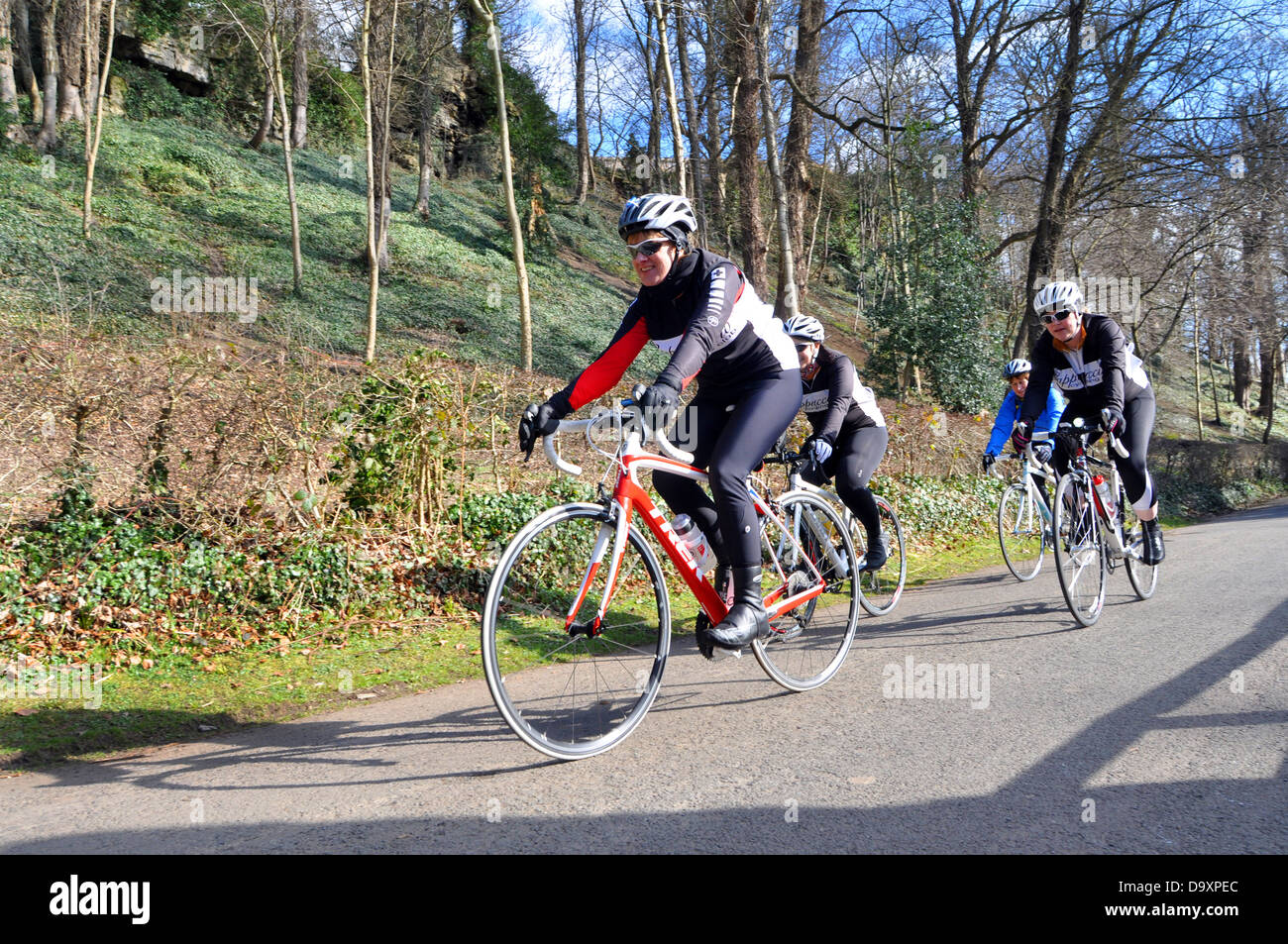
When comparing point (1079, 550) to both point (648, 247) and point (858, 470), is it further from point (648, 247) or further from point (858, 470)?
point (648, 247)

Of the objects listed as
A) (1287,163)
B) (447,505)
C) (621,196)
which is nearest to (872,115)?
(1287,163)

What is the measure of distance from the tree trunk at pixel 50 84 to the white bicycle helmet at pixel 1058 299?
27.6 m

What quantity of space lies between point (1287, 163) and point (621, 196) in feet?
120

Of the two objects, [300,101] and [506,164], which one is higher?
[300,101]

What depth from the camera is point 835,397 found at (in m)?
7.02

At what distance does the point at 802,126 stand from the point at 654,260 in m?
14.2

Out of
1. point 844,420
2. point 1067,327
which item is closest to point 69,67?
point 844,420

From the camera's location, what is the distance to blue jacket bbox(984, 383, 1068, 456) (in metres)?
9.24

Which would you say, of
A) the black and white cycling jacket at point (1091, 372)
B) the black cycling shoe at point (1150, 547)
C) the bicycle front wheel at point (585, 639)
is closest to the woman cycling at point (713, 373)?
the bicycle front wheel at point (585, 639)

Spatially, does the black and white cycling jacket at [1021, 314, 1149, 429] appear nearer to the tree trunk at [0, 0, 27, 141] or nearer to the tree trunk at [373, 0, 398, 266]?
the tree trunk at [373, 0, 398, 266]

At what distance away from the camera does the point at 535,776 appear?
3.67 meters

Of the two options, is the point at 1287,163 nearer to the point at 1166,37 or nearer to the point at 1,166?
the point at 1166,37

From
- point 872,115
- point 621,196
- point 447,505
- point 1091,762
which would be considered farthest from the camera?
point 621,196

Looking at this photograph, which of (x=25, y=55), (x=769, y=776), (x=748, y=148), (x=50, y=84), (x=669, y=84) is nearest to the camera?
(x=769, y=776)
